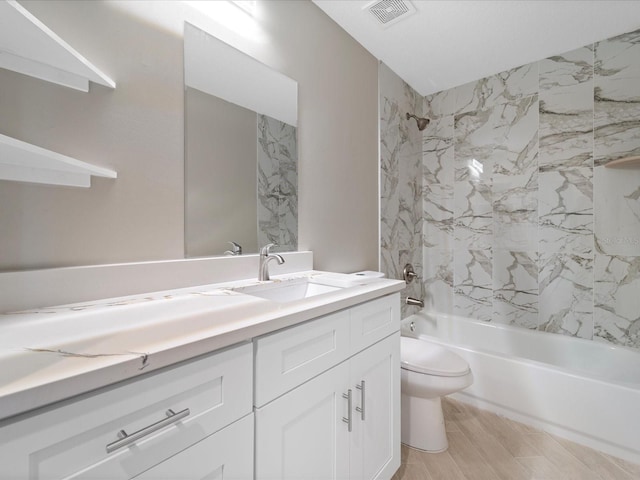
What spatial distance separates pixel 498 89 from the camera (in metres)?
2.56

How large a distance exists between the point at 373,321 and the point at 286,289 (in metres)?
0.41

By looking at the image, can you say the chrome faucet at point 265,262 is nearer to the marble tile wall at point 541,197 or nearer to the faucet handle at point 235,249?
the faucet handle at point 235,249

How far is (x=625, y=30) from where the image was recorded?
79.4 inches

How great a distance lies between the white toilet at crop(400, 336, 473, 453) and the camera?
160 centimetres

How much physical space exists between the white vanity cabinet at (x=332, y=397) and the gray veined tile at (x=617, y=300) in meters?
1.80

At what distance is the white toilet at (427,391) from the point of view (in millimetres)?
1598

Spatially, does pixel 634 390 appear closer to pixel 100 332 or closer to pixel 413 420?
pixel 413 420

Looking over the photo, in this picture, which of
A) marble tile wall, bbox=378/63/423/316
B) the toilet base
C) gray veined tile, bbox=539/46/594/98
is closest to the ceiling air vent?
marble tile wall, bbox=378/63/423/316

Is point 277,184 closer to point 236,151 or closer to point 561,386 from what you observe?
point 236,151

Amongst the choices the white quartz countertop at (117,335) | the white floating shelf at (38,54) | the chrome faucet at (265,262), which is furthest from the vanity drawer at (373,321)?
the white floating shelf at (38,54)

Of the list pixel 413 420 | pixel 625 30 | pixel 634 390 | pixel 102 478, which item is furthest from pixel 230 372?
pixel 625 30

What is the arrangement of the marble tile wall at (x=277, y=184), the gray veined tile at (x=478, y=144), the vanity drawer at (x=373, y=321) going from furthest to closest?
1. the gray veined tile at (x=478, y=144)
2. the marble tile wall at (x=277, y=184)
3. the vanity drawer at (x=373, y=321)

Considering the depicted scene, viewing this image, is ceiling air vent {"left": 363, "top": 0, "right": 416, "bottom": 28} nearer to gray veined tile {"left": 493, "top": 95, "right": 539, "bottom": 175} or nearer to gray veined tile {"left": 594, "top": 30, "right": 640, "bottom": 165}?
gray veined tile {"left": 493, "top": 95, "right": 539, "bottom": 175}

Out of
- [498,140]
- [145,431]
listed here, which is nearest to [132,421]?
[145,431]
